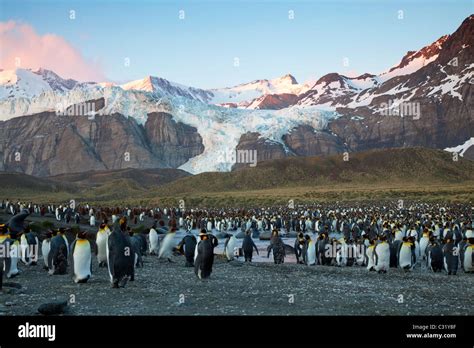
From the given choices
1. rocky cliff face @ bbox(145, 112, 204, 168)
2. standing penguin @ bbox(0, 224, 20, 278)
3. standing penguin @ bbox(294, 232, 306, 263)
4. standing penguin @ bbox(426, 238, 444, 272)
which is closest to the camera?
standing penguin @ bbox(0, 224, 20, 278)

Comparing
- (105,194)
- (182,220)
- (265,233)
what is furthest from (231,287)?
(105,194)

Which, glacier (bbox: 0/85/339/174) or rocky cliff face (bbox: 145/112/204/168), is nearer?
glacier (bbox: 0/85/339/174)

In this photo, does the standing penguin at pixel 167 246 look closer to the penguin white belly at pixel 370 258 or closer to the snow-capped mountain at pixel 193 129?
the penguin white belly at pixel 370 258

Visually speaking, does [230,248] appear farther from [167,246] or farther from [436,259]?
[436,259]

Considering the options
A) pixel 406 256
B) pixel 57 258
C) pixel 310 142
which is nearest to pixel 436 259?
pixel 406 256

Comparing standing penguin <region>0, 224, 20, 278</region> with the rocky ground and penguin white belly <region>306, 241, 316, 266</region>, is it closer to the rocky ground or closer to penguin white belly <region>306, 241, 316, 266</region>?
the rocky ground

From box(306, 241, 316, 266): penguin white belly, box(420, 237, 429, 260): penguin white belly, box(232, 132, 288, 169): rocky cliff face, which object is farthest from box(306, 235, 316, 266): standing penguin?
box(232, 132, 288, 169): rocky cliff face
